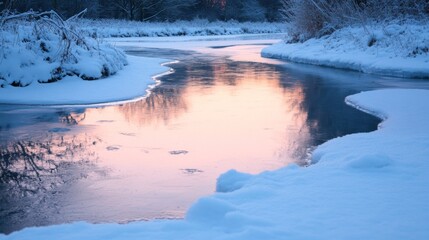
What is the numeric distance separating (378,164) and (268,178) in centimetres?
114

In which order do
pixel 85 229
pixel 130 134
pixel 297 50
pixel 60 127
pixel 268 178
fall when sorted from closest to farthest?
pixel 85 229
pixel 268 178
pixel 130 134
pixel 60 127
pixel 297 50

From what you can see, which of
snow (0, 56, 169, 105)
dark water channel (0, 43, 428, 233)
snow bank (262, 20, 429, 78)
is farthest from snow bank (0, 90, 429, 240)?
snow bank (262, 20, 429, 78)

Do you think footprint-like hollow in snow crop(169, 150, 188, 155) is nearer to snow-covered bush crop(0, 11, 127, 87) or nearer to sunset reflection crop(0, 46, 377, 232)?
sunset reflection crop(0, 46, 377, 232)

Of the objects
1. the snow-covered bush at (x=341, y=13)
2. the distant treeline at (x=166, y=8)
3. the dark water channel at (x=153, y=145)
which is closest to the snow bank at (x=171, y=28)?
→ the distant treeline at (x=166, y=8)

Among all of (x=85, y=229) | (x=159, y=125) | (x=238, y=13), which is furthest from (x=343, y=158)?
(x=238, y=13)

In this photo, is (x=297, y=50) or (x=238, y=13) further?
(x=238, y=13)

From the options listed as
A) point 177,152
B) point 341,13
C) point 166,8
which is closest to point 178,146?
point 177,152

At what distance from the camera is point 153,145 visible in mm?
6590

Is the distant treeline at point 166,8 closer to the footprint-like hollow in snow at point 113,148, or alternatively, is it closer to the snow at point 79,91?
the snow at point 79,91

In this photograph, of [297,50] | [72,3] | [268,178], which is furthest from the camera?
[72,3]

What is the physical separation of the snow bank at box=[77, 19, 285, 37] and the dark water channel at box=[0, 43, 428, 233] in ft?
79.9

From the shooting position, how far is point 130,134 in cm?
724

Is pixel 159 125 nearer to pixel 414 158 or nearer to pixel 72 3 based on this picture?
pixel 414 158

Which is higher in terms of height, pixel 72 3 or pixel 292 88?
pixel 72 3
